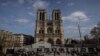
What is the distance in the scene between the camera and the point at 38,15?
83750mm

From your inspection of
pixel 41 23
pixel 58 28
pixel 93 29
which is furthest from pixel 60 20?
pixel 93 29

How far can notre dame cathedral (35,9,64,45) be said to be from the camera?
80.4 meters

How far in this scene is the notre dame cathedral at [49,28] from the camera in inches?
3164

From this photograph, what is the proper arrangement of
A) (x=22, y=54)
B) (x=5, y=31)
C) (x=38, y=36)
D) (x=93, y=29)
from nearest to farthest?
(x=22, y=54) → (x=93, y=29) → (x=38, y=36) → (x=5, y=31)

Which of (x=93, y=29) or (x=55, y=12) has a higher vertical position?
(x=55, y=12)

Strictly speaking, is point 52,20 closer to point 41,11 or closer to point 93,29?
point 41,11

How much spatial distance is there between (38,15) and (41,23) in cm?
410

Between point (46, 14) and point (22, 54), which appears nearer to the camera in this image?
point (22, 54)

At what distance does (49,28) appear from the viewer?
84375 millimetres

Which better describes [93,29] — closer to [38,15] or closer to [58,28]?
[58,28]

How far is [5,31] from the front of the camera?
90375 mm

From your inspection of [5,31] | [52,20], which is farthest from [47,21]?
[5,31]

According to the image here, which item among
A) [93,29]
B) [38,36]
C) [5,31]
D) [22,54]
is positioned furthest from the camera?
[5,31]

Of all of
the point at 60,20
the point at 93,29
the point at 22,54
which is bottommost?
the point at 22,54
